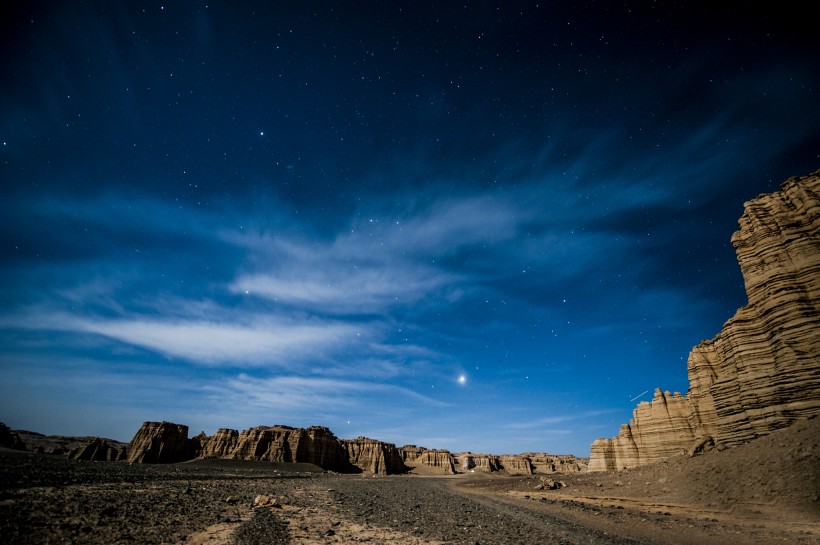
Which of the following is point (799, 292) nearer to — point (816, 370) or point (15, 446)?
point (816, 370)

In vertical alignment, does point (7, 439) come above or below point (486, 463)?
above

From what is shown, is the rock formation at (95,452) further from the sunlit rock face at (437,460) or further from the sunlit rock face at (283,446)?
the sunlit rock face at (437,460)

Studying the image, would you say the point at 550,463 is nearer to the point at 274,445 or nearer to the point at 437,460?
the point at 437,460

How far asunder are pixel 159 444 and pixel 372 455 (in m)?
86.8

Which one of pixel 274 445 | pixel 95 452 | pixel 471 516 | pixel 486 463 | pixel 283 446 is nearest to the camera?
pixel 471 516

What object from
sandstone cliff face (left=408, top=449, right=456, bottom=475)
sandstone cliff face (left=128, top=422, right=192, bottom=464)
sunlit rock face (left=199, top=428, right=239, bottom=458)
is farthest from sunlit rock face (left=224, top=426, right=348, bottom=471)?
sandstone cliff face (left=408, top=449, right=456, bottom=475)

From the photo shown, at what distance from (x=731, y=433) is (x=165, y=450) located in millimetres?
129991

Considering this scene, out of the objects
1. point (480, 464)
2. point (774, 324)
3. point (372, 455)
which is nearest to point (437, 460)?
point (480, 464)

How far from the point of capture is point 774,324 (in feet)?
95.0

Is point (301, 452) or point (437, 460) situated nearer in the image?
point (301, 452)

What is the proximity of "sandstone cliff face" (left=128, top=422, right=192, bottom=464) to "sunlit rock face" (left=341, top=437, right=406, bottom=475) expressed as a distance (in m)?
71.0

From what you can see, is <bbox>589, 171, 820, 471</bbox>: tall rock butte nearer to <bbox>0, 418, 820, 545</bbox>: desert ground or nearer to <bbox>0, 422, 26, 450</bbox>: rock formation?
<bbox>0, 418, 820, 545</bbox>: desert ground

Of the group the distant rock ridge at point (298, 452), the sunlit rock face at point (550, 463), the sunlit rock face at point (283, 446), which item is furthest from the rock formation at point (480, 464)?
the sunlit rock face at point (283, 446)

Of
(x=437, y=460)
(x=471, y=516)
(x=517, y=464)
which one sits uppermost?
(x=471, y=516)
